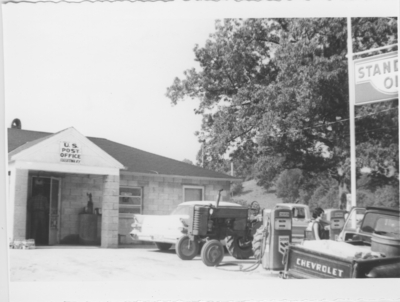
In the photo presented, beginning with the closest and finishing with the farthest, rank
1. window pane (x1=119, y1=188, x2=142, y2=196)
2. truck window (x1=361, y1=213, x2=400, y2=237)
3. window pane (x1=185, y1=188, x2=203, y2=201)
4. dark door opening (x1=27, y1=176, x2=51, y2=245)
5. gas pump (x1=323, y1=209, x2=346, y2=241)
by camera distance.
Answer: truck window (x1=361, y1=213, x2=400, y2=237) < dark door opening (x1=27, y1=176, x2=51, y2=245) < window pane (x1=119, y1=188, x2=142, y2=196) < window pane (x1=185, y1=188, x2=203, y2=201) < gas pump (x1=323, y1=209, x2=346, y2=241)

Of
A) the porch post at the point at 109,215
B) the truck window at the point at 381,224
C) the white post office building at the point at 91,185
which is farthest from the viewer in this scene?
the porch post at the point at 109,215

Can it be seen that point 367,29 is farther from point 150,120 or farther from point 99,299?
point 99,299

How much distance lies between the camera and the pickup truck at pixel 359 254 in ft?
22.5

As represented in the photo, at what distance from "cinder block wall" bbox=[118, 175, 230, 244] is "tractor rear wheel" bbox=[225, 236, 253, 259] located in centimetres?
94

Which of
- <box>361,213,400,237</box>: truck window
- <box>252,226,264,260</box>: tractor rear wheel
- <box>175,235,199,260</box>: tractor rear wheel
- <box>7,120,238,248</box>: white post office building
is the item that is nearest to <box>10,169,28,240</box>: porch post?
<box>7,120,238,248</box>: white post office building

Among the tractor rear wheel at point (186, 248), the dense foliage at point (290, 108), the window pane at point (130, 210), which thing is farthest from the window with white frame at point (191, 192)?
the window pane at point (130, 210)

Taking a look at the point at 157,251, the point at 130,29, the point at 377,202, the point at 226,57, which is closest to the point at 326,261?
the point at 377,202

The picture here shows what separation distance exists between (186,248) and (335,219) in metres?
2.61

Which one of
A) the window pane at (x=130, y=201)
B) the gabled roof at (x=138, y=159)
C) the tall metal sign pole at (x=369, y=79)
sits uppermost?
the tall metal sign pole at (x=369, y=79)

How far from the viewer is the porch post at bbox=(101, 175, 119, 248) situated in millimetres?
8844

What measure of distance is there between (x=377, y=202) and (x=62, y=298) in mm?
5188

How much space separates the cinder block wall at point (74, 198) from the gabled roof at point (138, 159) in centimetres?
52

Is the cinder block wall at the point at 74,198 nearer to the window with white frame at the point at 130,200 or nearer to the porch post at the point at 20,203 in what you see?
the window with white frame at the point at 130,200

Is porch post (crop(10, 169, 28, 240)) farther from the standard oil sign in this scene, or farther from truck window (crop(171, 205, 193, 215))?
truck window (crop(171, 205, 193, 215))
